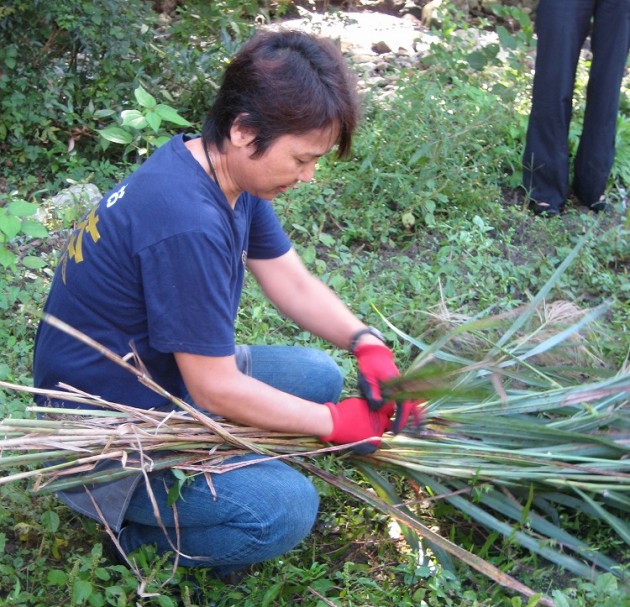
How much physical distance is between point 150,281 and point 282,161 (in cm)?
36

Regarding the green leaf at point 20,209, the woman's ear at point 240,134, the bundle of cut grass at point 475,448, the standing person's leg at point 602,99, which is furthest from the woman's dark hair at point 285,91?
the standing person's leg at point 602,99

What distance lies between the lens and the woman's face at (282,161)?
180 cm

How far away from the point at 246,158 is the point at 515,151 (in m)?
2.51

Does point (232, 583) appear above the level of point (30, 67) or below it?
below

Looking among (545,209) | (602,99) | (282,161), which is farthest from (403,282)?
(282,161)

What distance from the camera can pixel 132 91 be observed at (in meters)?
3.98

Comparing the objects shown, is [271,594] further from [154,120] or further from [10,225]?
[154,120]

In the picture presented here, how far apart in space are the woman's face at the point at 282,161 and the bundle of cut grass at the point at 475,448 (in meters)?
0.46

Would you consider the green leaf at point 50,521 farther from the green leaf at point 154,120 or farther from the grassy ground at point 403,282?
the green leaf at point 154,120

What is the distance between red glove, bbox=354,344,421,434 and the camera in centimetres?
204

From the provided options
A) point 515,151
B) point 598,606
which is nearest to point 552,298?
point 515,151

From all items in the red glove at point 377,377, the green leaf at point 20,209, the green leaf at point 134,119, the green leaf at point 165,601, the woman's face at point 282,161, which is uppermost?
the woman's face at point 282,161

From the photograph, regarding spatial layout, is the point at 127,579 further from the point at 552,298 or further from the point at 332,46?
the point at 552,298

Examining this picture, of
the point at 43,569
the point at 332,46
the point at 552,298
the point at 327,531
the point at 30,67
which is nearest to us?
the point at 332,46
